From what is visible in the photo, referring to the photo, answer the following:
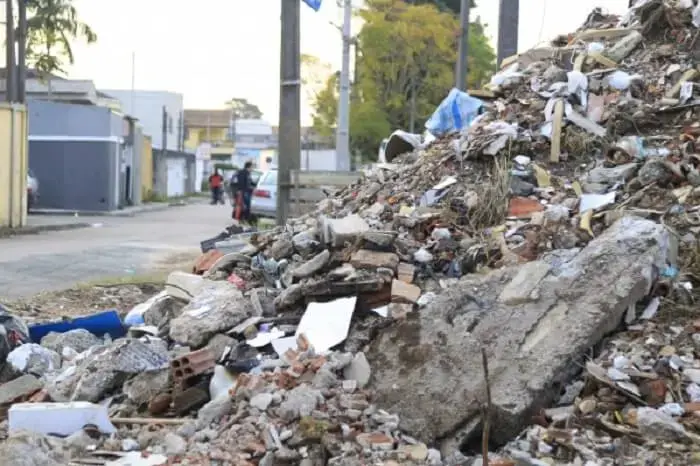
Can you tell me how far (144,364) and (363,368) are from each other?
1432 mm

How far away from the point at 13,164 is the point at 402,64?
18.7 metres

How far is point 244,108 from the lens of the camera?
347ft

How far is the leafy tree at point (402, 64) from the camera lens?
32219mm

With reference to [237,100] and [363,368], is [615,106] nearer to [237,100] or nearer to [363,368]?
[363,368]

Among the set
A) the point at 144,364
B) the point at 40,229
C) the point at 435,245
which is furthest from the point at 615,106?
the point at 40,229

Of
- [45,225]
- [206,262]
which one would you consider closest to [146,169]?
[45,225]

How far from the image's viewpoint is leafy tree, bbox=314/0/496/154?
32219mm

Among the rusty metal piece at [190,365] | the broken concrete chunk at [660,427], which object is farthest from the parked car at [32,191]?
the broken concrete chunk at [660,427]

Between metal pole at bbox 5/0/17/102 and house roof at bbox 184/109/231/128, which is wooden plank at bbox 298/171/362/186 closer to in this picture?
metal pole at bbox 5/0/17/102

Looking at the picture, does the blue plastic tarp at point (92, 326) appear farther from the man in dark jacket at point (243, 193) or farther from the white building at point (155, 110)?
the white building at point (155, 110)

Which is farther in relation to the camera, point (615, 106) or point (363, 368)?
point (615, 106)

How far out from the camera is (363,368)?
4.78 metres

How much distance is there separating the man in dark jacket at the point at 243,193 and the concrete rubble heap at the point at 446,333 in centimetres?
1069

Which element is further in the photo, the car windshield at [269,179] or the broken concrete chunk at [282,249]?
the car windshield at [269,179]
